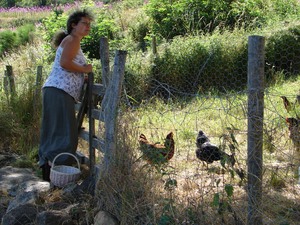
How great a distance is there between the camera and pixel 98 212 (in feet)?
13.4

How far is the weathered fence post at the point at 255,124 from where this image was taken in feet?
11.0

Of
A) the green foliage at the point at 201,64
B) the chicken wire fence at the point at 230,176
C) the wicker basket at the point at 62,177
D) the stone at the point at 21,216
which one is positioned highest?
the green foliage at the point at 201,64

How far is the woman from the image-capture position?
16.5ft

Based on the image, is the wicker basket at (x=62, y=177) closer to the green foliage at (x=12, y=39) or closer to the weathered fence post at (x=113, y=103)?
the weathered fence post at (x=113, y=103)

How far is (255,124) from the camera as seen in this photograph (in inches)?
134

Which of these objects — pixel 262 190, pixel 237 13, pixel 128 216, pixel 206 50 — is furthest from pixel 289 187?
pixel 237 13

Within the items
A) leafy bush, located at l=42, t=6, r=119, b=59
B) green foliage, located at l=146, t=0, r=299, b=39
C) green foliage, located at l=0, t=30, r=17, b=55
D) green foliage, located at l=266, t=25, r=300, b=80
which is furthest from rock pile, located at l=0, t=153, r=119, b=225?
green foliage, located at l=0, t=30, r=17, b=55

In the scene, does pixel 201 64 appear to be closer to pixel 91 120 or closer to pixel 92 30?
pixel 92 30

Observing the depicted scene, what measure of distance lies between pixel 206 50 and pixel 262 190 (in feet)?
21.0

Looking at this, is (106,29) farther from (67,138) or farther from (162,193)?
(162,193)

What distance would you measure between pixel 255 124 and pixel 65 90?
2433 mm

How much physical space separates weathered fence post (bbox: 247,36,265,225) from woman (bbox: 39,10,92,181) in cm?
223

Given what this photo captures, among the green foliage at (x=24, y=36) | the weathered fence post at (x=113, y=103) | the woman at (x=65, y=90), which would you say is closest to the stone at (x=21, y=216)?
the weathered fence post at (x=113, y=103)

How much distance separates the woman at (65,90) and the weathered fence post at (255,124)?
7.31ft
